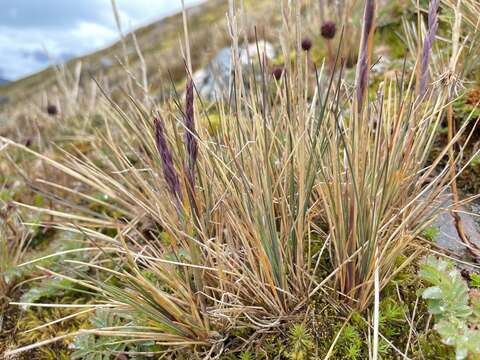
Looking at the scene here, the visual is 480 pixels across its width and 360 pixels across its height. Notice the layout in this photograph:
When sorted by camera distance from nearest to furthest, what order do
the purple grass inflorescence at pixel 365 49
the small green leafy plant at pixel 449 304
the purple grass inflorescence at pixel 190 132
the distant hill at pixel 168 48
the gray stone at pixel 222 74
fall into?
the purple grass inflorescence at pixel 365 49, the purple grass inflorescence at pixel 190 132, the small green leafy plant at pixel 449 304, the gray stone at pixel 222 74, the distant hill at pixel 168 48

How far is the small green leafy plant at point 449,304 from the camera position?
96 centimetres

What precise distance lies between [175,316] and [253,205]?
377 mm

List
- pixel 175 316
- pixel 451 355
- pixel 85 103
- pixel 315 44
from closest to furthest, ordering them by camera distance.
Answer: pixel 451 355
pixel 175 316
pixel 315 44
pixel 85 103

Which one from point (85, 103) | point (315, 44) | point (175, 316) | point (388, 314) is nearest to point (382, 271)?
point (388, 314)

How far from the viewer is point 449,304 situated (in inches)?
40.3

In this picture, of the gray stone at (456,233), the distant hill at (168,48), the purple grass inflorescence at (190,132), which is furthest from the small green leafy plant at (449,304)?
the distant hill at (168,48)

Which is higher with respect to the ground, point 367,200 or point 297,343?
point 367,200

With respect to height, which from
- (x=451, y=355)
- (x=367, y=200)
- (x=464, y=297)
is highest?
(x=367, y=200)

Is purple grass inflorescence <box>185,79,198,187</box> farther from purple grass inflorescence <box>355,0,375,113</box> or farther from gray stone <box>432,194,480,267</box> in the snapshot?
gray stone <box>432,194,480,267</box>

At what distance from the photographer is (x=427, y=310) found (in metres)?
1.11

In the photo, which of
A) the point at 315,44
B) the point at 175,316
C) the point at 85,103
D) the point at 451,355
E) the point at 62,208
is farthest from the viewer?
the point at 85,103

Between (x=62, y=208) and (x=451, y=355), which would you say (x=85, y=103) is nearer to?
(x=62, y=208)

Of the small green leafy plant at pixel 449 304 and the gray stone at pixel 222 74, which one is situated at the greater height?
the gray stone at pixel 222 74

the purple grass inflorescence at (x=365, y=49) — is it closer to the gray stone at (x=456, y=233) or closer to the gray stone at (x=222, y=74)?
the gray stone at (x=222, y=74)
